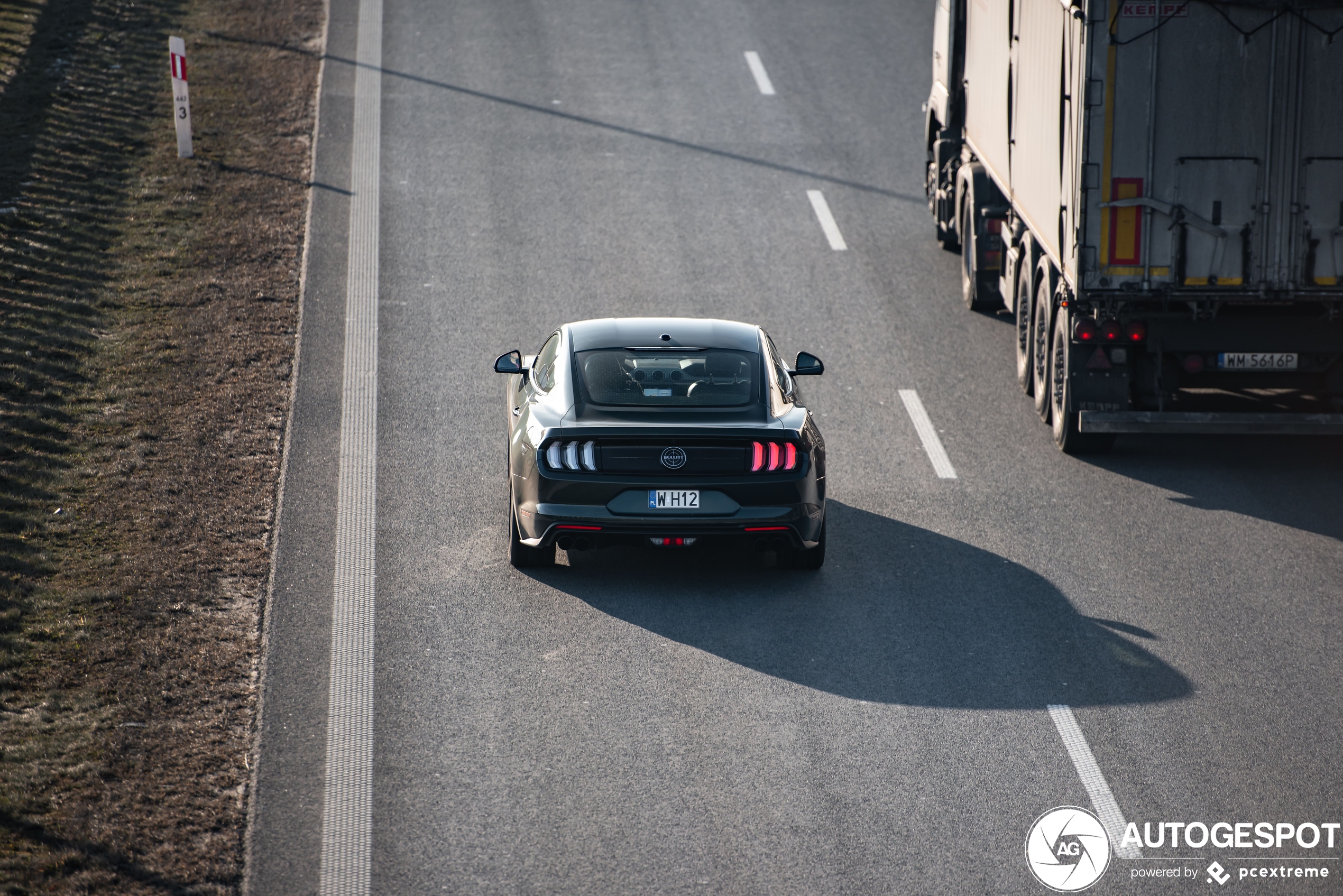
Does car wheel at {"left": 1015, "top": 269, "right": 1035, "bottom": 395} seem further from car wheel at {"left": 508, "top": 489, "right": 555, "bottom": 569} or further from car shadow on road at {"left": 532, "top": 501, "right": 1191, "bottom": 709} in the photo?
car wheel at {"left": 508, "top": 489, "right": 555, "bottom": 569}

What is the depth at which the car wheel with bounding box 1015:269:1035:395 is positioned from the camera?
13.3m

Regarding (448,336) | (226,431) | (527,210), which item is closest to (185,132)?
(527,210)

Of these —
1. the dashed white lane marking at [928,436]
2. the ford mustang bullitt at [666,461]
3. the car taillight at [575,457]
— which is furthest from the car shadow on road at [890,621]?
the dashed white lane marking at [928,436]

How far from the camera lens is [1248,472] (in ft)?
38.4

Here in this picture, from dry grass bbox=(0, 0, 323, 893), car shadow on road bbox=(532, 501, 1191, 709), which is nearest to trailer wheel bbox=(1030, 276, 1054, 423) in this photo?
car shadow on road bbox=(532, 501, 1191, 709)

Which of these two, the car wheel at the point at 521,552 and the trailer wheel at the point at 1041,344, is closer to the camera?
the car wheel at the point at 521,552

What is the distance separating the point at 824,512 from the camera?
9305 mm

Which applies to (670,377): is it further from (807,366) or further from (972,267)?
(972,267)

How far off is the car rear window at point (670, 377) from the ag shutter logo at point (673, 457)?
1.24 feet

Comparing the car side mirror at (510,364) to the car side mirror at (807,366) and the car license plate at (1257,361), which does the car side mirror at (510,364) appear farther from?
the car license plate at (1257,361)

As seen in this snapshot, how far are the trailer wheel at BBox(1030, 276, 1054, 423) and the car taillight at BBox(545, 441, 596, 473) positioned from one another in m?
5.07

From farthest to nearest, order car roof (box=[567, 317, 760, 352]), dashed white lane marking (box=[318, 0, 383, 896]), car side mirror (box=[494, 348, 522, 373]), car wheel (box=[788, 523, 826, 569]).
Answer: car side mirror (box=[494, 348, 522, 373]) < car roof (box=[567, 317, 760, 352]) < car wheel (box=[788, 523, 826, 569]) < dashed white lane marking (box=[318, 0, 383, 896])

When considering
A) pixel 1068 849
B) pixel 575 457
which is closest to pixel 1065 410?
pixel 575 457

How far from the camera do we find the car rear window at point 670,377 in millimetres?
9188
